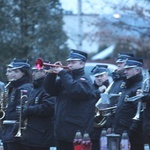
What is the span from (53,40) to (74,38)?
1035 cm

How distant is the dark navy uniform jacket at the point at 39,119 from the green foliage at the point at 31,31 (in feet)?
41.3

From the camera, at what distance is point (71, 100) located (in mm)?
10977

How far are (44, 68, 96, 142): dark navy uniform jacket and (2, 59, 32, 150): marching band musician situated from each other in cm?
121

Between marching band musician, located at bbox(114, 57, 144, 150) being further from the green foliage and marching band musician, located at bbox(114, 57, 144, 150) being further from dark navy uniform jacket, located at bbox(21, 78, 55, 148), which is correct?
the green foliage

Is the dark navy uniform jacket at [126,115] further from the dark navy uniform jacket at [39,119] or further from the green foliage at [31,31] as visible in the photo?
the green foliage at [31,31]

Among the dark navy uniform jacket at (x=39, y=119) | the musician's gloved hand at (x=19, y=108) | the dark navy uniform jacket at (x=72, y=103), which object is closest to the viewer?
the dark navy uniform jacket at (x=72, y=103)

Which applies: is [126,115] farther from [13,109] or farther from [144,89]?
[13,109]

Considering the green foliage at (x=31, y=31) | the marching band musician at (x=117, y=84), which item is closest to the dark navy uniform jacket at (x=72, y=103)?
the marching band musician at (x=117, y=84)

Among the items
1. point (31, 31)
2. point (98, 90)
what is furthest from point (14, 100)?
point (31, 31)

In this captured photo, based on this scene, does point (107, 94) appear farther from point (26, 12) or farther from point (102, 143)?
point (26, 12)

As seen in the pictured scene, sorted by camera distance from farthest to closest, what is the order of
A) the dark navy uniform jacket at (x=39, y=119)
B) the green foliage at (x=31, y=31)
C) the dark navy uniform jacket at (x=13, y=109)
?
the green foliage at (x=31, y=31) < the dark navy uniform jacket at (x=13, y=109) < the dark navy uniform jacket at (x=39, y=119)

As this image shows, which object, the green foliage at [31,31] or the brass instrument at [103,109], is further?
the green foliage at [31,31]

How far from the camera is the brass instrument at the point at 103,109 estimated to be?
11.8m

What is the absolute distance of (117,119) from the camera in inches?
445
